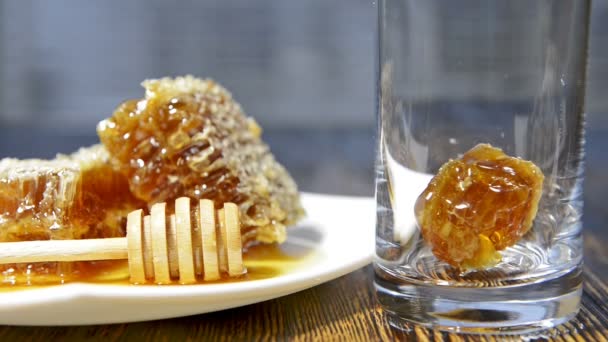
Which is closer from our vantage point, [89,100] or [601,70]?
[601,70]

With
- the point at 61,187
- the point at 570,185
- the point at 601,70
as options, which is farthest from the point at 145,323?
the point at 601,70

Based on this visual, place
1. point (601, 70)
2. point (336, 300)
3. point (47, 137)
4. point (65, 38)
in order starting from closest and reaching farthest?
point (336, 300) → point (47, 137) → point (601, 70) → point (65, 38)

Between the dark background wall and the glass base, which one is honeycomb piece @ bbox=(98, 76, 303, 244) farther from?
the dark background wall

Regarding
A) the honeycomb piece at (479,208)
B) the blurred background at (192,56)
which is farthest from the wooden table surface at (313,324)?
the blurred background at (192,56)

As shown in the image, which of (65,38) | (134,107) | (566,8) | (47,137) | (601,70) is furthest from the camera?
(65,38)

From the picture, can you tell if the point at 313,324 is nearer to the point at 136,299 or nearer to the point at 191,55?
the point at 136,299

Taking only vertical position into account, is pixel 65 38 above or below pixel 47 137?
above

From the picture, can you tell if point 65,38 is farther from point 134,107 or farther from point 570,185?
point 570,185

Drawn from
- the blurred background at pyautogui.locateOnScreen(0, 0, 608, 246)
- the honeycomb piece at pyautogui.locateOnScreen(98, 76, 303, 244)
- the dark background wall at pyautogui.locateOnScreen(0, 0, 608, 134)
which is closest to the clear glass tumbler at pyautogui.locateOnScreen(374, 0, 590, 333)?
the honeycomb piece at pyautogui.locateOnScreen(98, 76, 303, 244)
